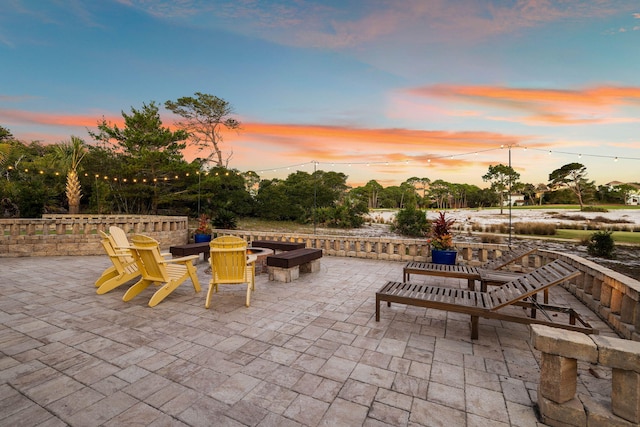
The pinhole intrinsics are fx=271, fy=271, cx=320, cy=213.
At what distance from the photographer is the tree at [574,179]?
16.6 meters

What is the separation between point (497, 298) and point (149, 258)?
4.87m

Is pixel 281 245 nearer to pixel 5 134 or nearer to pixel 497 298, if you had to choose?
pixel 497 298

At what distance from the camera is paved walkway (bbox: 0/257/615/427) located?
1866mm

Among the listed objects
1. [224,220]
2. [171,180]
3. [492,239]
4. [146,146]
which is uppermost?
[146,146]

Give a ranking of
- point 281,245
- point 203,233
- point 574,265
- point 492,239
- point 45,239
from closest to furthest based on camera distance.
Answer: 1. point 574,265
2. point 281,245
3. point 45,239
4. point 203,233
5. point 492,239

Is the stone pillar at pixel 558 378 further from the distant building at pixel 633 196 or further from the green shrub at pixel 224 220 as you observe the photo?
the distant building at pixel 633 196

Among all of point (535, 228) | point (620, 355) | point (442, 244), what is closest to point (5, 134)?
point (442, 244)

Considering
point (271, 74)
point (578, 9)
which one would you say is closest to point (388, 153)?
point (271, 74)

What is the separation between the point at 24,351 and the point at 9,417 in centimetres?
127

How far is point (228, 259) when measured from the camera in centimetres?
411

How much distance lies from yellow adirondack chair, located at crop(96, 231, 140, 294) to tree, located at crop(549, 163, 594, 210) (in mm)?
22051

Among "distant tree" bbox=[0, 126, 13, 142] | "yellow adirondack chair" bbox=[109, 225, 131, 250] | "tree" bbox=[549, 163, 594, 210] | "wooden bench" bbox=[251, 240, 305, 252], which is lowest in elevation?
"wooden bench" bbox=[251, 240, 305, 252]

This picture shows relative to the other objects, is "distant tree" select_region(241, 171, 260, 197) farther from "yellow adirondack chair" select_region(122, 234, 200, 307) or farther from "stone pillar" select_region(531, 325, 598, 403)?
"stone pillar" select_region(531, 325, 598, 403)

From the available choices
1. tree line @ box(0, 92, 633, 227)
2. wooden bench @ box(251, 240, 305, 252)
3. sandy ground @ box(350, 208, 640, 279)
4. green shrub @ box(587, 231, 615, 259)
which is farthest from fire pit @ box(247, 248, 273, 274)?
green shrub @ box(587, 231, 615, 259)
